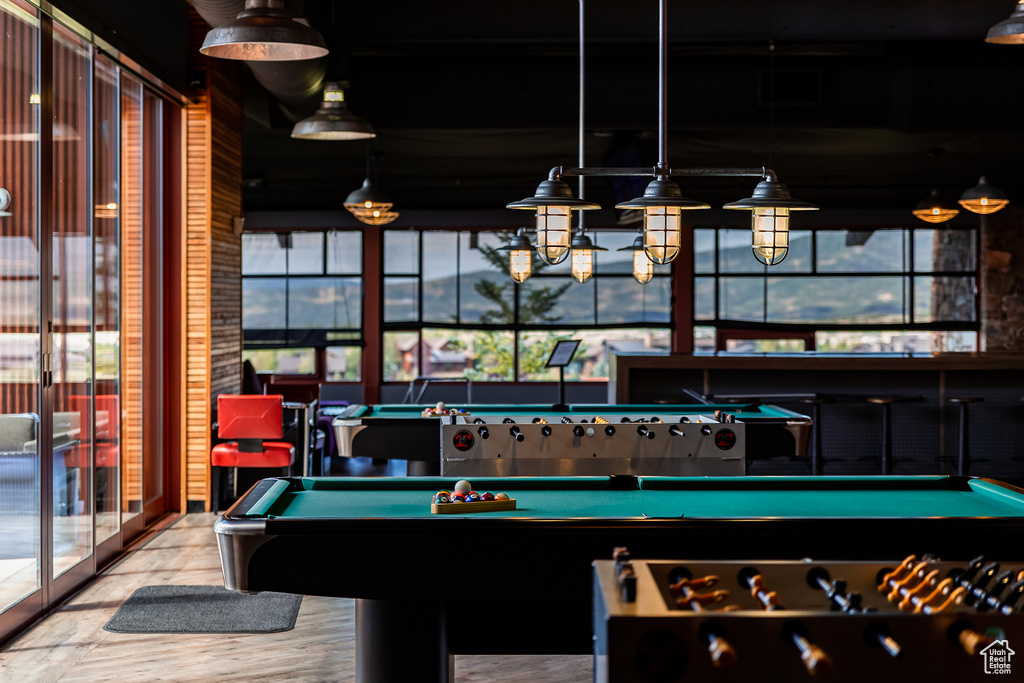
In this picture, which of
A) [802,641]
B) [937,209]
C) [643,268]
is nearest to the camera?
[802,641]

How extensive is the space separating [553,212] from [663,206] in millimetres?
512

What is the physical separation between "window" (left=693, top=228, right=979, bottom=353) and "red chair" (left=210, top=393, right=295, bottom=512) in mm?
6703

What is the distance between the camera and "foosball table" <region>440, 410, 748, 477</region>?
4867 mm

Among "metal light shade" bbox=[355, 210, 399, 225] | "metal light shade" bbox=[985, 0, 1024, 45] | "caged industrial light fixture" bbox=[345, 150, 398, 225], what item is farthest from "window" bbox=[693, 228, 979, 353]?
"metal light shade" bbox=[985, 0, 1024, 45]

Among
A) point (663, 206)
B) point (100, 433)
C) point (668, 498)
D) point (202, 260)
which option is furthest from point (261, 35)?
point (202, 260)

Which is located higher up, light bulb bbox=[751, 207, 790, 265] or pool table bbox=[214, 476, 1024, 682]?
light bulb bbox=[751, 207, 790, 265]

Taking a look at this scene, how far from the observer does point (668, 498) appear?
341 centimetres

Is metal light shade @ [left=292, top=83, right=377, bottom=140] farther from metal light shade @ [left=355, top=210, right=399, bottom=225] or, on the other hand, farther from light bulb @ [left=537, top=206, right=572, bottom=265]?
metal light shade @ [left=355, top=210, right=399, bottom=225]

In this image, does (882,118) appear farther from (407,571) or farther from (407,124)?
(407,571)

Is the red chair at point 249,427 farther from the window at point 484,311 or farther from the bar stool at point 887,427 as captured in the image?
the window at point 484,311

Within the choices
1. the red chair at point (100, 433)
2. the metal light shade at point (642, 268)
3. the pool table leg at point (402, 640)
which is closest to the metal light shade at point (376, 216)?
the red chair at point (100, 433)

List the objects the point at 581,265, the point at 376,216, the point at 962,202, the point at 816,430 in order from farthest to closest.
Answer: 1. the point at 376,216
2. the point at 962,202
3. the point at 816,430
4. the point at 581,265

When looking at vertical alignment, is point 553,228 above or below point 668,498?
above

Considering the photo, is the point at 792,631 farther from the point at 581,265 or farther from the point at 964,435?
the point at 964,435
